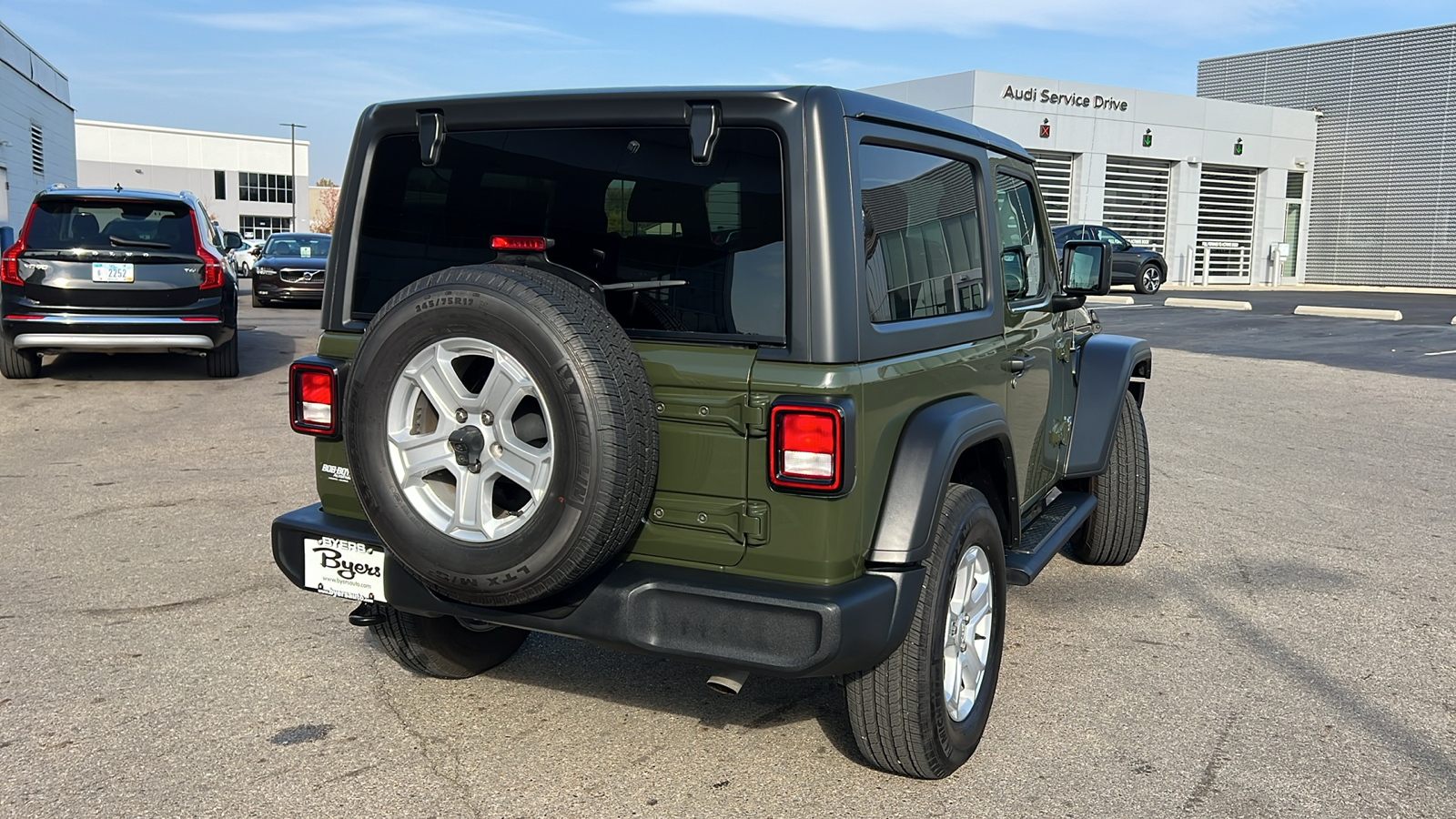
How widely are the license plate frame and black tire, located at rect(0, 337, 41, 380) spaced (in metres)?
1.26

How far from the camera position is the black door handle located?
13.5ft

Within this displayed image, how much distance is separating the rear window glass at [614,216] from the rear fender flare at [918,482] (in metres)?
0.50

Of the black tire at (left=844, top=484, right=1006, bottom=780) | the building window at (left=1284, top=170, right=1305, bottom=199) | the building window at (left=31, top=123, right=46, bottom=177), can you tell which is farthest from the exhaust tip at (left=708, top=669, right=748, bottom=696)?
the building window at (left=1284, top=170, right=1305, bottom=199)

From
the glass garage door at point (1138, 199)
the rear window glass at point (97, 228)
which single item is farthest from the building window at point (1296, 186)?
the rear window glass at point (97, 228)

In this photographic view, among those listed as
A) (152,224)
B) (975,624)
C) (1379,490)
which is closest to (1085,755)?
(975,624)

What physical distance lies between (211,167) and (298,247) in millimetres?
83939

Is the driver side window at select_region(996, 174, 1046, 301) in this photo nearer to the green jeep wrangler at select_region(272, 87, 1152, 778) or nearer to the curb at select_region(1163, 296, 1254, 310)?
the green jeep wrangler at select_region(272, 87, 1152, 778)

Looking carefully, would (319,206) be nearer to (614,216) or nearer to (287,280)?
(287,280)

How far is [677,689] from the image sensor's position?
417 centimetres

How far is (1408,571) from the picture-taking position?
229 inches

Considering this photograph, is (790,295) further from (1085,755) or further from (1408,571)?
(1408,571)

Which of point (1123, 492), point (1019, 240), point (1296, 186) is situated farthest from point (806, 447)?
point (1296, 186)

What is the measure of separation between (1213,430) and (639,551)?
8056 millimetres

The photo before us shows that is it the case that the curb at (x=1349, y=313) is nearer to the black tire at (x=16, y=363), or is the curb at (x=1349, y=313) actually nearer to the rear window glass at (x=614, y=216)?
the black tire at (x=16, y=363)
